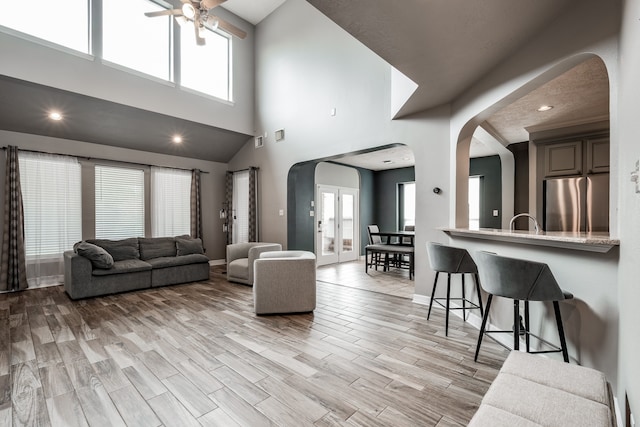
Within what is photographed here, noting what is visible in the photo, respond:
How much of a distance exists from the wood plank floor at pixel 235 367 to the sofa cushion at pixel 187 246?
1.84 meters

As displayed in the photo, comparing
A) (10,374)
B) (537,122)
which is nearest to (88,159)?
(10,374)

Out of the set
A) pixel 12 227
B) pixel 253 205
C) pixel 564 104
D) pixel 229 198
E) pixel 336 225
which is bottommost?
pixel 336 225

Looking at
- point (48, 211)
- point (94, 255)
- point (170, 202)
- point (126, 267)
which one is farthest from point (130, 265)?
point (170, 202)

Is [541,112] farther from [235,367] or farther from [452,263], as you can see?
[235,367]

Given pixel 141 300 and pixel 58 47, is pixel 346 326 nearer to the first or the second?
pixel 141 300

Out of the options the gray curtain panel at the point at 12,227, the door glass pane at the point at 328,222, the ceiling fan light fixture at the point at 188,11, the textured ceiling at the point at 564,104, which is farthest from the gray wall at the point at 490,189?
the gray curtain panel at the point at 12,227

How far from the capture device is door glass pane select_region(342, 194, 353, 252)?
7758 millimetres

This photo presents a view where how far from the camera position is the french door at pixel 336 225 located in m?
7.07

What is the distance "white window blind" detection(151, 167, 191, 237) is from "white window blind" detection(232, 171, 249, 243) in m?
1.00

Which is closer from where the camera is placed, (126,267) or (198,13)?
(198,13)

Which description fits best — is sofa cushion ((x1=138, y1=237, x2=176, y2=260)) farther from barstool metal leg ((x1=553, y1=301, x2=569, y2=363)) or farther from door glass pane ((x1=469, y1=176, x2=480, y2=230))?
door glass pane ((x1=469, y1=176, x2=480, y2=230))

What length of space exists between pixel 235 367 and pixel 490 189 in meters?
6.61

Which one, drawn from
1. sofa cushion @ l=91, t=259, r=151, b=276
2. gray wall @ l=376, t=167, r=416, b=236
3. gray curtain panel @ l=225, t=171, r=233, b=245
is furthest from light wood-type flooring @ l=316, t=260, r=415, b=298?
sofa cushion @ l=91, t=259, r=151, b=276

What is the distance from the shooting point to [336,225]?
7531 millimetres
